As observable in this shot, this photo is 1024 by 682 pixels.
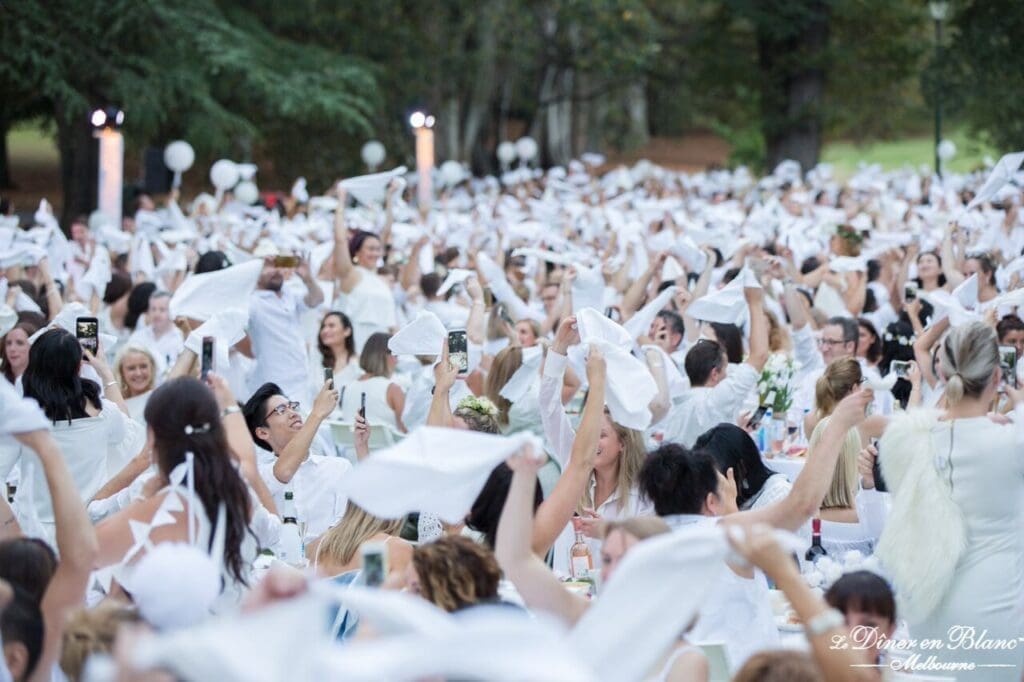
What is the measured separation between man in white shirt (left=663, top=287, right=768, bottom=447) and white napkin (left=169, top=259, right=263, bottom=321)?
2.61m

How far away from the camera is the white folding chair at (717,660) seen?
213 inches

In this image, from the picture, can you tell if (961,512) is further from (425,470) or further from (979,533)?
(425,470)

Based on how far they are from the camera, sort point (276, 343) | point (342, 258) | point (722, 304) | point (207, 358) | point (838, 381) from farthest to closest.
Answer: point (342, 258) < point (276, 343) < point (722, 304) < point (838, 381) < point (207, 358)

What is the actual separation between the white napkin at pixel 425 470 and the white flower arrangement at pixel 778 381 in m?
4.82

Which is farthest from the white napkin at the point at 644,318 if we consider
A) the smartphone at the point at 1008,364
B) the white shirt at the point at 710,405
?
the smartphone at the point at 1008,364

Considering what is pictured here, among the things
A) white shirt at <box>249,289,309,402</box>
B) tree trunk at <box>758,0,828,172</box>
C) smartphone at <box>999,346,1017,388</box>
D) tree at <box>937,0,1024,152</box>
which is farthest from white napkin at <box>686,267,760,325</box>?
tree trunk at <box>758,0,828,172</box>

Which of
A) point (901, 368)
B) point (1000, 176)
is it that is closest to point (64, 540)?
point (901, 368)

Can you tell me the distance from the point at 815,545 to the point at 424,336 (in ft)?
7.56

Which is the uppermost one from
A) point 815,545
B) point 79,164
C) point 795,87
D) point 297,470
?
point 795,87

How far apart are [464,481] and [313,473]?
10.1 feet

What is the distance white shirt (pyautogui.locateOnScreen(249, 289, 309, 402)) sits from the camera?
10414mm

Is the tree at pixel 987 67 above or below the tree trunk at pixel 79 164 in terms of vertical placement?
above

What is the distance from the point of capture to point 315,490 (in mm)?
7406

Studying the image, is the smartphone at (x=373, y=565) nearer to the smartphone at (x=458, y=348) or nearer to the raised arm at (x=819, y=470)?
the raised arm at (x=819, y=470)
